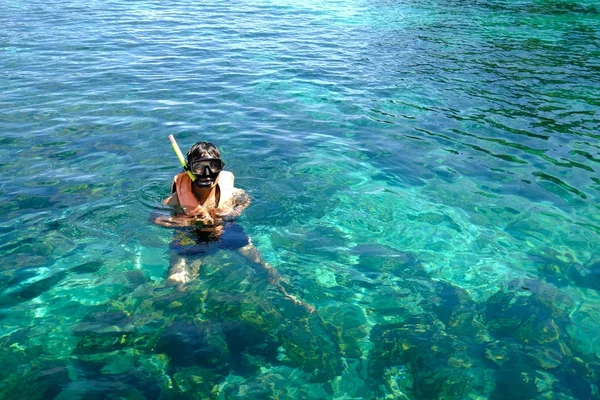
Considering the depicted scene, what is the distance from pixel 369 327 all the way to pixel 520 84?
862 centimetres

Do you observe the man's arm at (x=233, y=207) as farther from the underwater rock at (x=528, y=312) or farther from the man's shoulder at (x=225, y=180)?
the underwater rock at (x=528, y=312)

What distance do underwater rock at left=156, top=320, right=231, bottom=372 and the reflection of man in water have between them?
0.67m

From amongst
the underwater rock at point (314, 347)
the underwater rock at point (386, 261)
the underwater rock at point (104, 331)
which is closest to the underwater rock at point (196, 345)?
the underwater rock at point (104, 331)

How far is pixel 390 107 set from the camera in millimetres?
10422

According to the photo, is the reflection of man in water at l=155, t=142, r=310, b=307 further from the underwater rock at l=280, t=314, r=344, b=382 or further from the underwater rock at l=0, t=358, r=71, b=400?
the underwater rock at l=0, t=358, r=71, b=400

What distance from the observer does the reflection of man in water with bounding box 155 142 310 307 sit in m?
5.26

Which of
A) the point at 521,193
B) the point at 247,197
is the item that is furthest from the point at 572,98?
the point at 247,197

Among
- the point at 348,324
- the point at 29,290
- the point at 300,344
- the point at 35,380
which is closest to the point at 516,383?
the point at 348,324

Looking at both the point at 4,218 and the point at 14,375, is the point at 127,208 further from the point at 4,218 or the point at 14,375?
the point at 14,375

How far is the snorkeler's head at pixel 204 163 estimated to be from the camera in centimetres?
521

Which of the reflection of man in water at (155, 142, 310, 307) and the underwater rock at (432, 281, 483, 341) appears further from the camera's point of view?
the reflection of man in water at (155, 142, 310, 307)

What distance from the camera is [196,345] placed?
4438 mm

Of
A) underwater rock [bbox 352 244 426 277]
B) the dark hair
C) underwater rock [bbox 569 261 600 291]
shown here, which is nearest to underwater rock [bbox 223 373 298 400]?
underwater rock [bbox 352 244 426 277]

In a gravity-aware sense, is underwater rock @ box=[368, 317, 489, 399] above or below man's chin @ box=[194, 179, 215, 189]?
below
